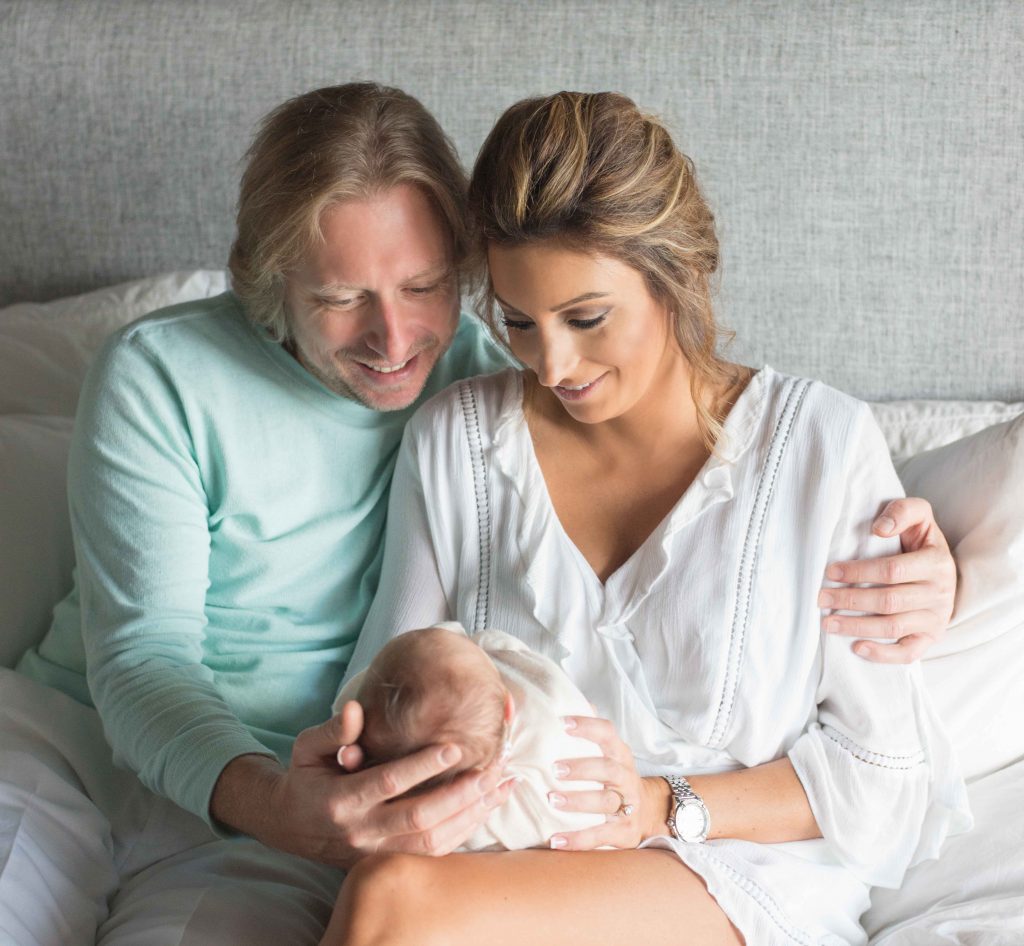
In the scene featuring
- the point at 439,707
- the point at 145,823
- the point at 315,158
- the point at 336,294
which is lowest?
the point at 145,823

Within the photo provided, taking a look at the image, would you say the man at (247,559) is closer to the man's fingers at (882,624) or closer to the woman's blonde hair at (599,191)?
the man's fingers at (882,624)

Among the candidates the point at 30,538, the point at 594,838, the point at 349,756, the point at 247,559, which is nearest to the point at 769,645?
the point at 594,838

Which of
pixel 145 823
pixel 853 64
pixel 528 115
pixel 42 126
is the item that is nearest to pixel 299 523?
pixel 145 823

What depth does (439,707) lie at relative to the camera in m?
1.32

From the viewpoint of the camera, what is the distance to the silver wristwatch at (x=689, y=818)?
5.15 ft

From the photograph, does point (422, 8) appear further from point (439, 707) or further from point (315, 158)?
point (439, 707)

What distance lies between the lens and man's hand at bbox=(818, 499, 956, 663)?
160 cm

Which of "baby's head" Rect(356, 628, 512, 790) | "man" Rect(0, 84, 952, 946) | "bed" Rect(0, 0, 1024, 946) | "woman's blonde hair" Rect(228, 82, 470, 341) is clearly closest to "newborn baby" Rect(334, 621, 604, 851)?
"baby's head" Rect(356, 628, 512, 790)

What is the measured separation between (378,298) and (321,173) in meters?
0.18

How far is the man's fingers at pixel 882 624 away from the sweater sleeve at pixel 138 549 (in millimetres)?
777

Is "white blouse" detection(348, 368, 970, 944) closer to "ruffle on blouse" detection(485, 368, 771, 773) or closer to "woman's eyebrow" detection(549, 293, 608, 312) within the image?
"ruffle on blouse" detection(485, 368, 771, 773)

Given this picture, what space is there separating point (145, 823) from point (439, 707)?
0.69m

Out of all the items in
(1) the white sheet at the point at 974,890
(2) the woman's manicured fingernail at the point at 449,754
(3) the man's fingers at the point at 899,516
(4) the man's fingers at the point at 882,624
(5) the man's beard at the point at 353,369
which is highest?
(5) the man's beard at the point at 353,369

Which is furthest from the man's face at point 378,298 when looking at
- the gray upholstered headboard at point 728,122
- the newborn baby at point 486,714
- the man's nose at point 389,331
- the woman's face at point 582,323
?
the gray upholstered headboard at point 728,122
